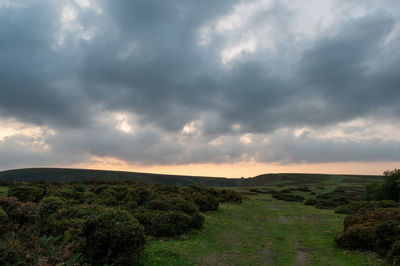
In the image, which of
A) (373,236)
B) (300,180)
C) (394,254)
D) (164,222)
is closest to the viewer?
(394,254)

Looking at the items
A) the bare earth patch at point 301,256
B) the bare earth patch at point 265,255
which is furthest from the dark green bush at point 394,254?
the bare earth patch at point 265,255

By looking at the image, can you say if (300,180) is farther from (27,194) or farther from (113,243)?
(113,243)

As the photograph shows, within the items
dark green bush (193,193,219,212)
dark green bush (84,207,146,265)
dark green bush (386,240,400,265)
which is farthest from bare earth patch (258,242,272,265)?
dark green bush (193,193,219,212)

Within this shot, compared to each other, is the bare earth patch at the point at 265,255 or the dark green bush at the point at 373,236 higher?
the dark green bush at the point at 373,236

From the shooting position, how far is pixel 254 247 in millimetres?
14234

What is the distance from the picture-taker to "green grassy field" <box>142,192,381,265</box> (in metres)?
11.6

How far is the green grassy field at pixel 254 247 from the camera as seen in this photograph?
1160 cm

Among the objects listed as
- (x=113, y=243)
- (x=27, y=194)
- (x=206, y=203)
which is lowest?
(x=206, y=203)

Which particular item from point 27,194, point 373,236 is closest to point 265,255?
Answer: point 373,236

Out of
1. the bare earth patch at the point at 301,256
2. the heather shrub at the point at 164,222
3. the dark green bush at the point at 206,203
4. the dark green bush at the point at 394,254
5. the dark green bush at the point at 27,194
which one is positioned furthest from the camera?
the dark green bush at the point at 206,203

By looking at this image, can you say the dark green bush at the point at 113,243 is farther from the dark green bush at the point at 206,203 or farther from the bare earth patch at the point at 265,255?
the dark green bush at the point at 206,203

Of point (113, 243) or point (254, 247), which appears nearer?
point (113, 243)

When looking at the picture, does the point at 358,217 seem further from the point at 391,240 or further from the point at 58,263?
the point at 58,263

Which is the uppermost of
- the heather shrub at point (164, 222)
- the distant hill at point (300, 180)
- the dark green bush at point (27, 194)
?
the dark green bush at point (27, 194)
